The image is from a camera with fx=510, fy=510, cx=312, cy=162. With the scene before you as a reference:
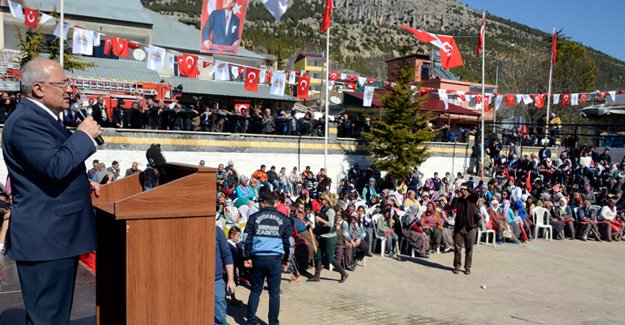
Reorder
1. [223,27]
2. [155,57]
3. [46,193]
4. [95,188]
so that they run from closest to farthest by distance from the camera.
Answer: [46,193] → [95,188] → [223,27] → [155,57]

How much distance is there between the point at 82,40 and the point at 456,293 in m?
12.7

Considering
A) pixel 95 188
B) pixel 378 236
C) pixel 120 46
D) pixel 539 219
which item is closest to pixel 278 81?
pixel 120 46

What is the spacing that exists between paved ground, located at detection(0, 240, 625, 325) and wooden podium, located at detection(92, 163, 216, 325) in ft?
5.57

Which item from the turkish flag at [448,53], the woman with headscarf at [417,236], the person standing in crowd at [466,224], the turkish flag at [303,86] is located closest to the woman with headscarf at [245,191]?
the woman with headscarf at [417,236]

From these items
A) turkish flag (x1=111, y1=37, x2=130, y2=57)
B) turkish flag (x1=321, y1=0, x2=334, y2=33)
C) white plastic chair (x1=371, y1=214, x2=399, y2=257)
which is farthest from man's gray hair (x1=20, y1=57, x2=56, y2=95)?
turkish flag (x1=321, y1=0, x2=334, y2=33)

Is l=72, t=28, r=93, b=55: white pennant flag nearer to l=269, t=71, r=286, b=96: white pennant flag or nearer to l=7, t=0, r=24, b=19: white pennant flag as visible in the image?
l=7, t=0, r=24, b=19: white pennant flag

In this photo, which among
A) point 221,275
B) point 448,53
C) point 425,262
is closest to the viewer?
point 221,275

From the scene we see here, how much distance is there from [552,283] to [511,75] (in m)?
39.6

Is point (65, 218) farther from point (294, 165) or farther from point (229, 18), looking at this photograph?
point (294, 165)

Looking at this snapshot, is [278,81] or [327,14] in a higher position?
[327,14]

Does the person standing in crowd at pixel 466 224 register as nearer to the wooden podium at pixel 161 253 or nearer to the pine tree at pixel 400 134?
the wooden podium at pixel 161 253

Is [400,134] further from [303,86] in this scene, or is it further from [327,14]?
[327,14]

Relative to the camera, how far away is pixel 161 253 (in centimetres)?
251

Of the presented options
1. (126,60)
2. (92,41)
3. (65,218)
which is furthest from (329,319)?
(126,60)
